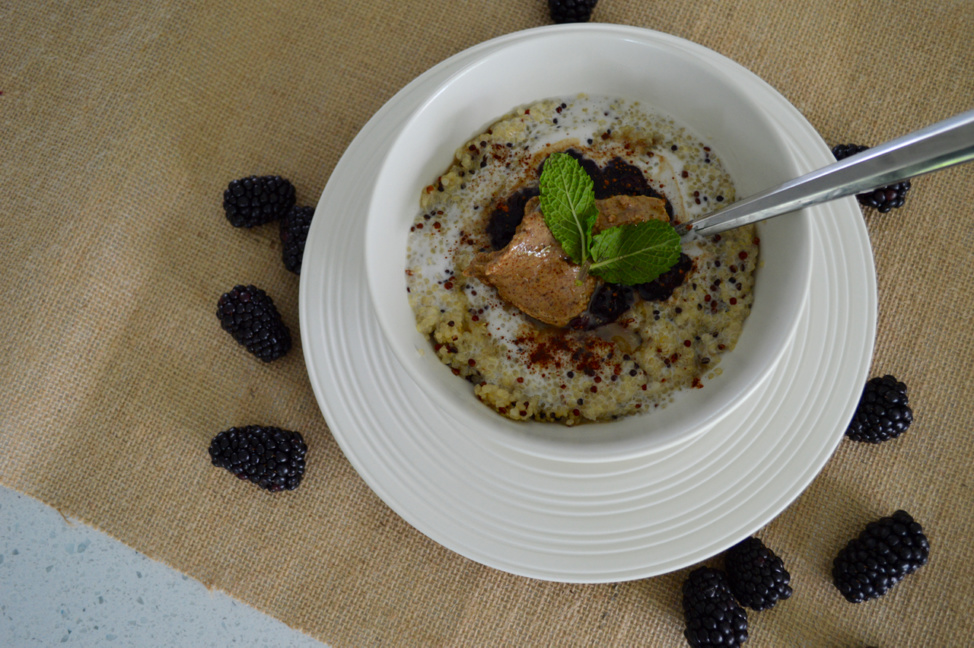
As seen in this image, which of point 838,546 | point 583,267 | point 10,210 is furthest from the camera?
point 10,210

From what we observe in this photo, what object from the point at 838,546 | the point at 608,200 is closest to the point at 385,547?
the point at 608,200

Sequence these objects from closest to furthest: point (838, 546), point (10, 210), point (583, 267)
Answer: point (583, 267), point (838, 546), point (10, 210)

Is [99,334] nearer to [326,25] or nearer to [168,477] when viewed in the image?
[168,477]

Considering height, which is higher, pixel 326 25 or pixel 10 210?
pixel 326 25

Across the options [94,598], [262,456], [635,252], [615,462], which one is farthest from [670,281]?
[94,598]

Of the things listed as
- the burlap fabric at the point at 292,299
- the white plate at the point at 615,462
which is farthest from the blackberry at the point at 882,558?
the white plate at the point at 615,462

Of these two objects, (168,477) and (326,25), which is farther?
(326,25)
